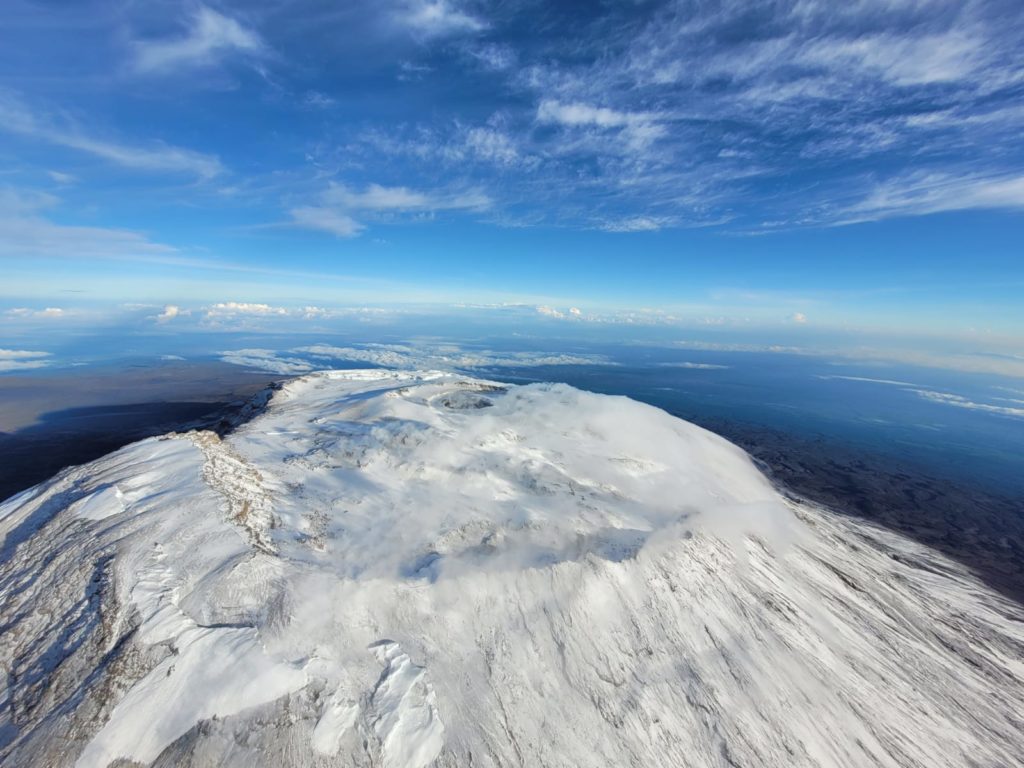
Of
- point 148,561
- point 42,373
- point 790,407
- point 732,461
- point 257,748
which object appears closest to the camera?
point 257,748

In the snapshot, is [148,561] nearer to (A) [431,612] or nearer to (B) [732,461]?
(A) [431,612]

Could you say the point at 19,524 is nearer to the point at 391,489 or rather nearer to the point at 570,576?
the point at 391,489

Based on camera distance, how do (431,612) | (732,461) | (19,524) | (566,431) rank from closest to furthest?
(431,612)
(19,524)
(566,431)
(732,461)

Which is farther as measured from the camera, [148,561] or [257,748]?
[148,561]

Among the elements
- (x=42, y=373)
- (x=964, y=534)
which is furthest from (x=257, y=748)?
(x=42, y=373)

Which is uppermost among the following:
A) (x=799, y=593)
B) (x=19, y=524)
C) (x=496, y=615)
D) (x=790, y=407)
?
(x=19, y=524)

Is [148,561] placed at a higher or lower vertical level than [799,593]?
higher
